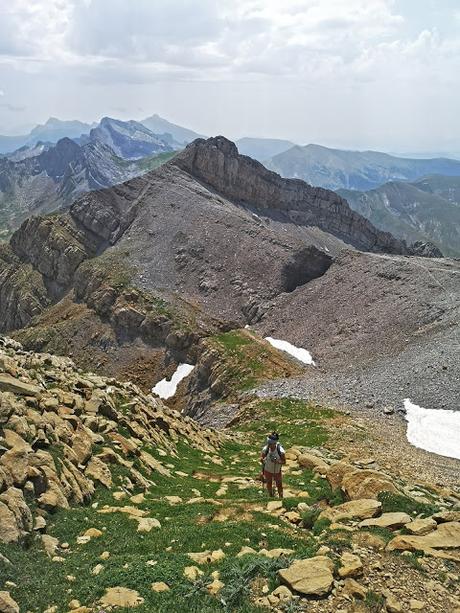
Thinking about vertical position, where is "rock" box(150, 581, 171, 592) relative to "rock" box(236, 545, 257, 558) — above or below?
above

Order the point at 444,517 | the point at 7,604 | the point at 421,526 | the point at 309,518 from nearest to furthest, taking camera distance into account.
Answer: the point at 7,604 < the point at 421,526 < the point at 444,517 < the point at 309,518

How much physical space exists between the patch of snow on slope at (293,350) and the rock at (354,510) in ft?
173

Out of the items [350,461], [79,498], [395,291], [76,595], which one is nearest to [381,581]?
[76,595]

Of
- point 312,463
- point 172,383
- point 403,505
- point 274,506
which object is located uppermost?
point 403,505

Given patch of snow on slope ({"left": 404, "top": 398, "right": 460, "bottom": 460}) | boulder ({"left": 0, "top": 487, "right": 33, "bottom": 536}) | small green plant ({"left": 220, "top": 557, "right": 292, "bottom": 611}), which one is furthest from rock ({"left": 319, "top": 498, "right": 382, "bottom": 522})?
patch of snow on slope ({"left": 404, "top": 398, "right": 460, "bottom": 460})

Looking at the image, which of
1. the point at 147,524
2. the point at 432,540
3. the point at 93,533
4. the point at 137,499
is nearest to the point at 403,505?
the point at 432,540

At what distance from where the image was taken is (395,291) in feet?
262

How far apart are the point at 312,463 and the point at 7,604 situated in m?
18.2

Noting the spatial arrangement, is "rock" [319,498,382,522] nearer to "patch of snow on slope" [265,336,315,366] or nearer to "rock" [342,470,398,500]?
"rock" [342,470,398,500]

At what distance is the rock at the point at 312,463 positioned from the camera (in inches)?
1038

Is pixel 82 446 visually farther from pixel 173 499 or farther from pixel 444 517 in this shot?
pixel 444 517

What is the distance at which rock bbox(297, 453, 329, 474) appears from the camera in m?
26.4

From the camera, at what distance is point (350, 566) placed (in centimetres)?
1403

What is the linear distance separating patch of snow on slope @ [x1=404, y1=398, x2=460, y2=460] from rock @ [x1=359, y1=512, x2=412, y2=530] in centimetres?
2260
